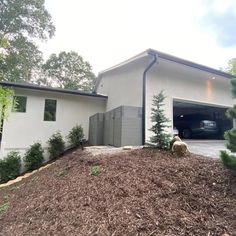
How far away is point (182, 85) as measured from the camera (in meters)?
10.1

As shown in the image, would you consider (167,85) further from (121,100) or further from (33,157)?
(33,157)

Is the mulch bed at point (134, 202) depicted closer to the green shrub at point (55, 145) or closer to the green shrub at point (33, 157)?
the green shrub at point (33, 157)

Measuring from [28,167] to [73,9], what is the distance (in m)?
8.48

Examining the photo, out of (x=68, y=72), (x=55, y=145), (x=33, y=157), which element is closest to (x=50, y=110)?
(x=55, y=145)

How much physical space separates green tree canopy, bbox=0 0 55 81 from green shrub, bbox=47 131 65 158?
9266 millimetres

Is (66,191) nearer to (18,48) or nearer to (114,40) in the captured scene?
(114,40)

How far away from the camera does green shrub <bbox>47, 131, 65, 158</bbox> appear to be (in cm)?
1097

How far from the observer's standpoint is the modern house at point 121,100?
8.24m

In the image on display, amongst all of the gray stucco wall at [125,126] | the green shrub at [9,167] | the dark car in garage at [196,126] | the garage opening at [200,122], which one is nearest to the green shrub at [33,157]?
the green shrub at [9,167]

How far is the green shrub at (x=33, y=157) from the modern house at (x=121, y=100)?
2.13 feet

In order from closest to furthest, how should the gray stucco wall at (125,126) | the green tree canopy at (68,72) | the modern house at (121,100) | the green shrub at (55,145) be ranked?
the gray stucco wall at (125,126)
the modern house at (121,100)
the green shrub at (55,145)
the green tree canopy at (68,72)

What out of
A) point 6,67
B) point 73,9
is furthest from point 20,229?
point 6,67

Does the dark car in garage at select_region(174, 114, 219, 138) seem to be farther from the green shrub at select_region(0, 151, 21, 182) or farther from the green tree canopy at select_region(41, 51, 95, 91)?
the green tree canopy at select_region(41, 51, 95, 91)

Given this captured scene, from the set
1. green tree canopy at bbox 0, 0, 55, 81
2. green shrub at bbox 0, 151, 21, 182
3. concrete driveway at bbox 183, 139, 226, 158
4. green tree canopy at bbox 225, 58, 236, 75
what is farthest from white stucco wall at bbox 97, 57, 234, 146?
green tree canopy at bbox 225, 58, 236, 75
